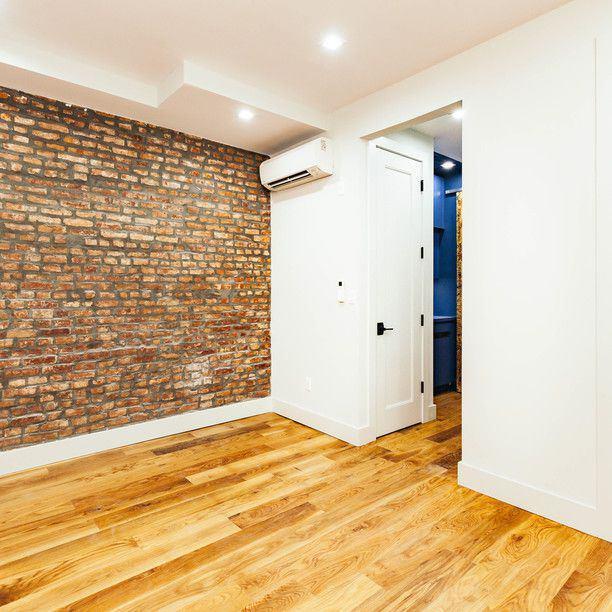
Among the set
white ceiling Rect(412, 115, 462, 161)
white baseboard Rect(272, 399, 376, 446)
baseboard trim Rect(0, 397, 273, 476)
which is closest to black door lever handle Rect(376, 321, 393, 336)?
white baseboard Rect(272, 399, 376, 446)

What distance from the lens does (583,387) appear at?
86.8 inches

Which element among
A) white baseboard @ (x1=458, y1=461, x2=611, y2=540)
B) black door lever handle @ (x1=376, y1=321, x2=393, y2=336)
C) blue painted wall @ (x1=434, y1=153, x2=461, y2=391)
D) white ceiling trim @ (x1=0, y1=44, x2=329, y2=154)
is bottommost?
white baseboard @ (x1=458, y1=461, x2=611, y2=540)

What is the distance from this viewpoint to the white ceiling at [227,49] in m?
2.30

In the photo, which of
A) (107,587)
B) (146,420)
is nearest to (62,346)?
(146,420)

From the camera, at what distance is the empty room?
2.07m

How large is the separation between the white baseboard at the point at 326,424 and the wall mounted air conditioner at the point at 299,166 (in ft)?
7.08

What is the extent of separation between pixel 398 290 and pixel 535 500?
1.96 metres

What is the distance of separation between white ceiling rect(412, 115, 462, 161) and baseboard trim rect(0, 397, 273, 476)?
310 cm

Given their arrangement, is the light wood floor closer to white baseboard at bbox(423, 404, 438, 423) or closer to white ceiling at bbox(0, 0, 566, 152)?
white baseboard at bbox(423, 404, 438, 423)

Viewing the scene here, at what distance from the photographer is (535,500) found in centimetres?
237

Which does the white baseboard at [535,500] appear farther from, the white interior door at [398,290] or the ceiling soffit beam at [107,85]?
the ceiling soffit beam at [107,85]

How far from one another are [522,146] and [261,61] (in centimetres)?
177

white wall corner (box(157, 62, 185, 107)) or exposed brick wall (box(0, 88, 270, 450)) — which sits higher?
white wall corner (box(157, 62, 185, 107))

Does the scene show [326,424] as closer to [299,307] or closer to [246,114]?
[299,307]
